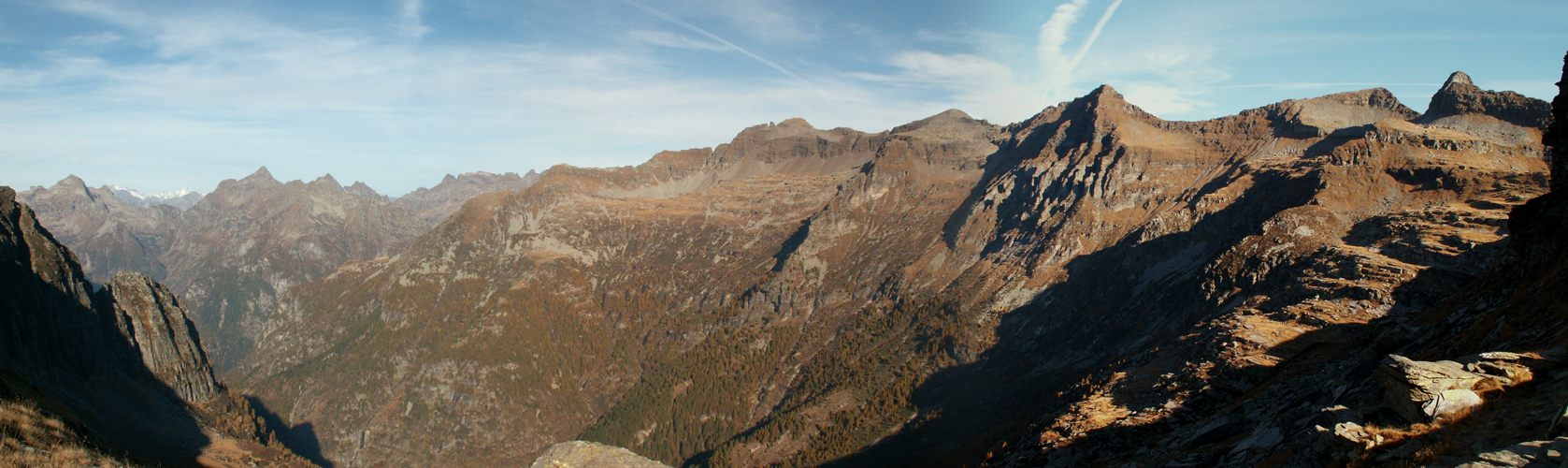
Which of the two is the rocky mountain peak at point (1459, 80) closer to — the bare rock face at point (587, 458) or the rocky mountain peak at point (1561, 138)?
the rocky mountain peak at point (1561, 138)

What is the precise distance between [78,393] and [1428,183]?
27639cm

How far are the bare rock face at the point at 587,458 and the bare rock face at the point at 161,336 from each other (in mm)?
166601

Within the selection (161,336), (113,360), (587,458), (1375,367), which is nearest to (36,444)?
(587,458)

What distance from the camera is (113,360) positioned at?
13350 centimetres

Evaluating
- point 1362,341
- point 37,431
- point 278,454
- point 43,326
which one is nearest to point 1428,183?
point 1362,341

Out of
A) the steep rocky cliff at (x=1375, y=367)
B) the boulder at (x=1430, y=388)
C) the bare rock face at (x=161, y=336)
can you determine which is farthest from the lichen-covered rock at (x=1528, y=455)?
the bare rock face at (x=161, y=336)

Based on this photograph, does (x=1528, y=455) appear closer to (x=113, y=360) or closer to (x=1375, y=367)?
(x=1375, y=367)

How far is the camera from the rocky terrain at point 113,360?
95438 millimetres

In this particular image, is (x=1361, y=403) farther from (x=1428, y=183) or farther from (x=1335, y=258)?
(x=1428, y=183)

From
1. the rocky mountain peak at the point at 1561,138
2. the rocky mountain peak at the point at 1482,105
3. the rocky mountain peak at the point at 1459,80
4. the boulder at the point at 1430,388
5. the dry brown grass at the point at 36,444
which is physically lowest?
the dry brown grass at the point at 36,444

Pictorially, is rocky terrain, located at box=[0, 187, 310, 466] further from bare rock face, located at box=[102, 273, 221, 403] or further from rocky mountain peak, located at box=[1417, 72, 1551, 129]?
rocky mountain peak, located at box=[1417, 72, 1551, 129]

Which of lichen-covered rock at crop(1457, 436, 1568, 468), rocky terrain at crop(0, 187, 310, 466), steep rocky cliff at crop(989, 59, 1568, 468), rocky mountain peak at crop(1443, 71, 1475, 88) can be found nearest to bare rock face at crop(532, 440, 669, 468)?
steep rocky cliff at crop(989, 59, 1568, 468)

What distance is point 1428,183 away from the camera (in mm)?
136250

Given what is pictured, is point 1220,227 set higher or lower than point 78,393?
higher
